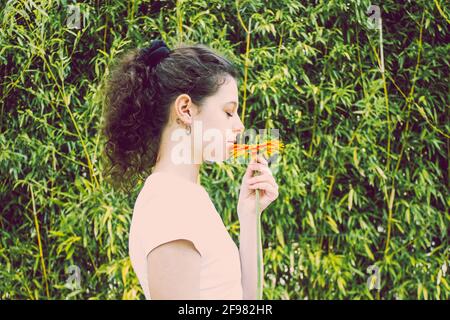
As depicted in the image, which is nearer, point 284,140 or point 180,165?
point 180,165

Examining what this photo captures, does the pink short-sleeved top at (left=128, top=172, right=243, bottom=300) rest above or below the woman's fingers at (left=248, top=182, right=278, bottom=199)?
below

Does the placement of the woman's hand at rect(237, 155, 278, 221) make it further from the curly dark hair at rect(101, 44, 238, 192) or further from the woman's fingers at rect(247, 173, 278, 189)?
the curly dark hair at rect(101, 44, 238, 192)

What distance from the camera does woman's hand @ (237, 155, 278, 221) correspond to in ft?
3.36

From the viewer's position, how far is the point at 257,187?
1.02 metres

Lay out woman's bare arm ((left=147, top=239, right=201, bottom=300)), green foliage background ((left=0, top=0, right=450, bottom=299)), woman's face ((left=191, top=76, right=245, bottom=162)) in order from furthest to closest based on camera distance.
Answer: green foliage background ((left=0, top=0, right=450, bottom=299)), woman's face ((left=191, top=76, right=245, bottom=162)), woman's bare arm ((left=147, top=239, right=201, bottom=300))

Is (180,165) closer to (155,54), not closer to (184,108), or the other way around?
(184,108)

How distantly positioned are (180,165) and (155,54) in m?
0.21

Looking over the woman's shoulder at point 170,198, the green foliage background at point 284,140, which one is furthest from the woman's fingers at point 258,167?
the green foliage background at point 284,140

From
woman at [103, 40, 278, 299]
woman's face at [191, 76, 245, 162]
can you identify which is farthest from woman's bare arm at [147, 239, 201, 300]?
woman's face at [191, 76, 245, 162]

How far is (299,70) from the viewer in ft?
8.01

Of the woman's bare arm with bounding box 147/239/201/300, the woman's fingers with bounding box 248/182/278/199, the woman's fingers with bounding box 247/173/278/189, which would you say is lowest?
the woman's bare arm with bounding box 147/239/201/300

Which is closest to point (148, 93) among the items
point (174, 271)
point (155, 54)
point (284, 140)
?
point (155, 54)

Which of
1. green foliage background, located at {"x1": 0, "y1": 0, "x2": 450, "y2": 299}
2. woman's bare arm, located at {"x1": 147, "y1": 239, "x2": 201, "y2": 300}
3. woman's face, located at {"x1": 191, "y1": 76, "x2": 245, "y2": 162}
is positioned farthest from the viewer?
green foliage background, located at {"x1": 0, "y1": 0, "x2": 450, "y2": 299}
